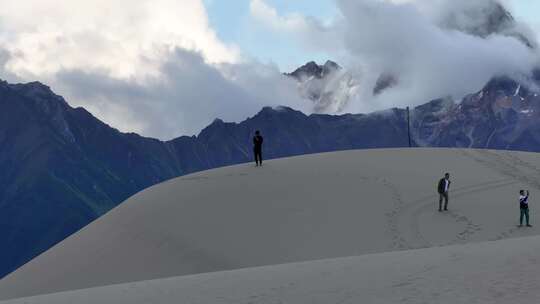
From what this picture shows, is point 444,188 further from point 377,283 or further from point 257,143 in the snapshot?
point 377,283

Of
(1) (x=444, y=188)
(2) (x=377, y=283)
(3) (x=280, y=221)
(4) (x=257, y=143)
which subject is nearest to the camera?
(2) (x=377, y=283)

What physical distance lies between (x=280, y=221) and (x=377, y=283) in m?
9.96

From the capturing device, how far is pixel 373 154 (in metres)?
31.0

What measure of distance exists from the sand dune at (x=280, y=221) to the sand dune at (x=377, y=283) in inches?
49.1

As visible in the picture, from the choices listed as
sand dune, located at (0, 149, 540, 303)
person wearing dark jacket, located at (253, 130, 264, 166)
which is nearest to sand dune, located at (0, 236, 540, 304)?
sand dune, located at (0, 149, 540, 303)

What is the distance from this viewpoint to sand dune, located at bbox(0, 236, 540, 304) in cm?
952

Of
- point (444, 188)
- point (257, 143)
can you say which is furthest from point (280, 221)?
point (444, 188)

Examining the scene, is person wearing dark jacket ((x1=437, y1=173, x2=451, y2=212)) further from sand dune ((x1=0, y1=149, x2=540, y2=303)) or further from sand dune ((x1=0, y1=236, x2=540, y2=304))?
sand dune ((x1=0, y1=236, x2=540, y2=304))

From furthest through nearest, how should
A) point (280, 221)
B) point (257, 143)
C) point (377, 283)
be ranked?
point (257, 143), point (280, 221), point (377, 283)

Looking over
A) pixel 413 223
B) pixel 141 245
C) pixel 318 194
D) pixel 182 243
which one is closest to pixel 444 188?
pixel 413 223

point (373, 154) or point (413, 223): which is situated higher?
point (373, 154)

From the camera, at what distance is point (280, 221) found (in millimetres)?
20766

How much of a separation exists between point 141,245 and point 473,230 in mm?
9519

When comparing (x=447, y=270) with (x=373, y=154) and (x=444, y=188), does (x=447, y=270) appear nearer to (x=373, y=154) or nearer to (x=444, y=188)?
(x=444, y=188)
